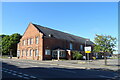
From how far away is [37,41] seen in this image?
38.0 meters

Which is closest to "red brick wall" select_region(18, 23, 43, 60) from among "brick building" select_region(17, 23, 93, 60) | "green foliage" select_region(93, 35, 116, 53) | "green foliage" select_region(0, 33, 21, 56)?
"brick building" select_region(17, 23, 93, 60)

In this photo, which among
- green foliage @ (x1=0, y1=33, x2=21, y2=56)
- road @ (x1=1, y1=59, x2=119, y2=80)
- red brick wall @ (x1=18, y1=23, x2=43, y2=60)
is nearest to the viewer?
road @ (x1=1, y1=59, x2=119, y2=80)

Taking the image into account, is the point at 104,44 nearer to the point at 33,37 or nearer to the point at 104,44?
the point at 104,44

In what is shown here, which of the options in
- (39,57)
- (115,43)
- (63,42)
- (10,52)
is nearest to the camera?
(115,43)

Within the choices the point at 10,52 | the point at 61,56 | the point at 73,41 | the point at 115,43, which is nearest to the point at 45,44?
the point at 61,56

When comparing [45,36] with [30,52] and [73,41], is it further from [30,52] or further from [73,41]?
[73,41]

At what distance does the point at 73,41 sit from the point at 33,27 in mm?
14646

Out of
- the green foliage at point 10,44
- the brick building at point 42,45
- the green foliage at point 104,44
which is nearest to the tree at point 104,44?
the green foliage at point 104,44

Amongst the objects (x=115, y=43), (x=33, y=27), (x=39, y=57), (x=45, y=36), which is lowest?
(x=39, y=57)

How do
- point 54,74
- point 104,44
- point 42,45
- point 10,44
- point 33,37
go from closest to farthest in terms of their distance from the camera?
point 54,74
point 104,44
point 42,45
point 33,37
point 10,44

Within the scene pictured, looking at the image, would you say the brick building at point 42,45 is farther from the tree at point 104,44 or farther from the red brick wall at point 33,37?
the tree at point 104,44

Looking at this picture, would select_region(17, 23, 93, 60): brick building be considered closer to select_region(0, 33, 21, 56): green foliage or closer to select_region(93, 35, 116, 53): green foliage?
select_region(0, 33, 21, 56): green foliage

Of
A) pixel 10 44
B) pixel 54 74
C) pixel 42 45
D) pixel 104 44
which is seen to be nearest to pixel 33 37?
pixel 42 45

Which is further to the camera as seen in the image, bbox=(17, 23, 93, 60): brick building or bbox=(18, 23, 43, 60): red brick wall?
bbox=(17, 23, 93, 60): brick building
